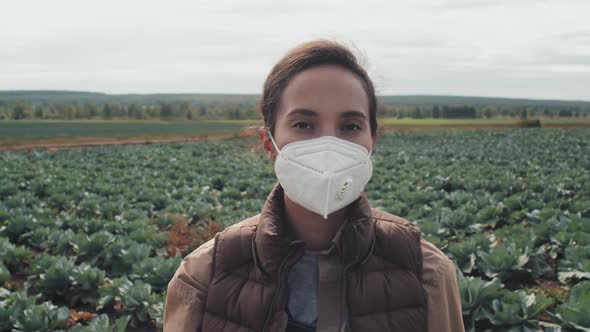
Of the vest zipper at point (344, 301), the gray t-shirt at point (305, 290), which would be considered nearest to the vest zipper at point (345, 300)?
the vest zipper at point (344, 301)

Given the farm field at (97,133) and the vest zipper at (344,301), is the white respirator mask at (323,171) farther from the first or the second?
the farm field at (97,133)

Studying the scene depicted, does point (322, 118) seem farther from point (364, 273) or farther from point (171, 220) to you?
point (171, 220)

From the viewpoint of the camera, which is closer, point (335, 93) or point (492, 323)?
point (335, 93)

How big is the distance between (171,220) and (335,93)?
7.47 metres

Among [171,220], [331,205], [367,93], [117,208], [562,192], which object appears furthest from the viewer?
[562,192]

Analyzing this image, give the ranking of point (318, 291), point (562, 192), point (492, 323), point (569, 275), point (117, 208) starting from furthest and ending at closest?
point (562, 192), point (117, 208), point (569, 275), point (492, 323), point (318, 291)

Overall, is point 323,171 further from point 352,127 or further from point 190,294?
point 190,294

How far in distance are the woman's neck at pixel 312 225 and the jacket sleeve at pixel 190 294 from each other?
1.26 ft

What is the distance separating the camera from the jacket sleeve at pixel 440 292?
1.83m

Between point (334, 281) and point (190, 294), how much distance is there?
599 mm

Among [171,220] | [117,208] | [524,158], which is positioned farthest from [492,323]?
[524,158]

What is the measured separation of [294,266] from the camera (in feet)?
6.25

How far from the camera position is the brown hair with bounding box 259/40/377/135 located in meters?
1.96

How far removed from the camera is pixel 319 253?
1860 millimetres
